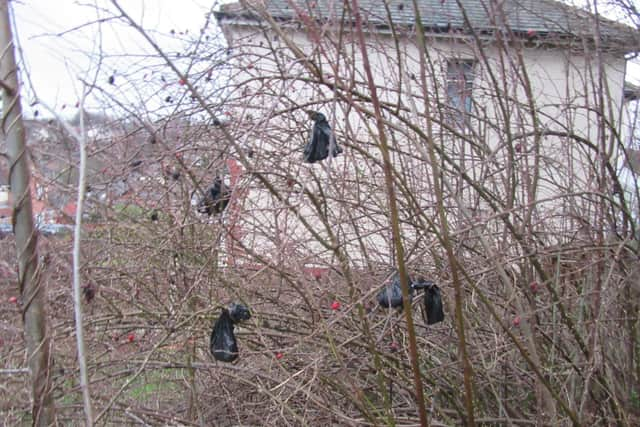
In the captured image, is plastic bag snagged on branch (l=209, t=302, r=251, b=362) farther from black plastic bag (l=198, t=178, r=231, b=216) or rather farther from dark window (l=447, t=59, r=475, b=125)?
dark window (l=447, t=59, r=475, b=125)

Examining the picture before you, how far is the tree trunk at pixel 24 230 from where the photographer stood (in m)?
1.76

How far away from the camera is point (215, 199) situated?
2.87 m

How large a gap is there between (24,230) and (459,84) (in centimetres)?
296

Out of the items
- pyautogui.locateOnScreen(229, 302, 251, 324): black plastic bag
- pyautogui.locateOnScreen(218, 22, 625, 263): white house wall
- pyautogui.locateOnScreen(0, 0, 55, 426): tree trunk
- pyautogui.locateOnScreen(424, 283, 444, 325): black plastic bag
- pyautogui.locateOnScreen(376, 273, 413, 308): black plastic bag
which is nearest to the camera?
pyautogui.locateOnScreen(0, 0, 55, 426): tree trunk

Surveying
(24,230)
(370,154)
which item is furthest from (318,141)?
(24,230)

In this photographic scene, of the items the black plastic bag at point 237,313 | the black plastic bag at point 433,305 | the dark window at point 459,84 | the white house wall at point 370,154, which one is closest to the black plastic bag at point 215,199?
the white house wall at point 370,154

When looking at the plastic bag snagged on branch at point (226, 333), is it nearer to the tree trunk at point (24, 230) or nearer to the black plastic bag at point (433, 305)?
the black plastic bag at point (433, 305)

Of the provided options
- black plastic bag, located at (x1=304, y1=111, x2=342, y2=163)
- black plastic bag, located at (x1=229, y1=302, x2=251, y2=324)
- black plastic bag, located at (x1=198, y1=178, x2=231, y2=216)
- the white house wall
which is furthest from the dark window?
black plastic bag, located at (x1=229, y1=302, x2=251, y2=324)

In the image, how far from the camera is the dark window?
3.74 meters

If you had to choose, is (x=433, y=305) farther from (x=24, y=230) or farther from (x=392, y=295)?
(x=24, y=230)

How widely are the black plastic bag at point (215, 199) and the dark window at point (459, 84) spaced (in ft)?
5.20

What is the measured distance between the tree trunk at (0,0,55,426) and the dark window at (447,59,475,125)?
2532 mm

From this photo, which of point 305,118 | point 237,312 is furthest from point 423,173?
point 237,312

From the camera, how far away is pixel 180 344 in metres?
3.36
